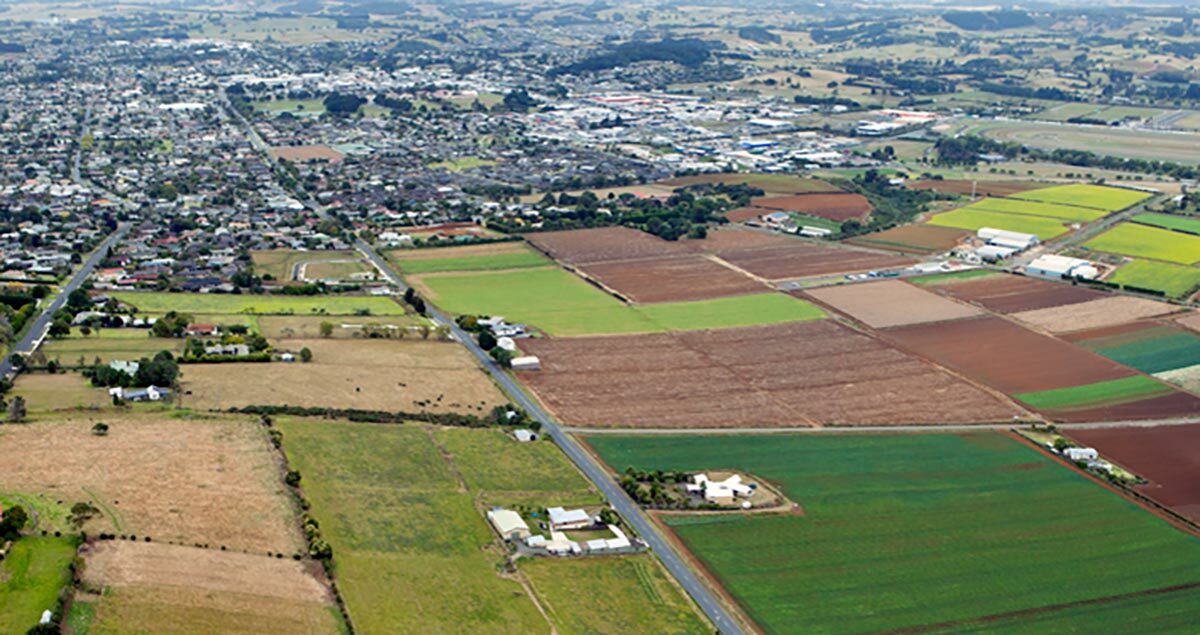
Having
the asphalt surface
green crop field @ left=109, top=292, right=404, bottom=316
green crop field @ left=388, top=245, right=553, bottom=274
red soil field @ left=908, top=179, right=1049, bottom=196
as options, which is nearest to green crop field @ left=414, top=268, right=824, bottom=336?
green crop field @ left=388, top=245, right=553, bottom=274

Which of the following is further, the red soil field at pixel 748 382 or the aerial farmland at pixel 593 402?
the red soil field at pixel 748 382

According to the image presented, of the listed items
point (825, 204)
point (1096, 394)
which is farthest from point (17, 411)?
point (825, 204)

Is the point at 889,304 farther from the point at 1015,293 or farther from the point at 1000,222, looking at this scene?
the point at 1000,222

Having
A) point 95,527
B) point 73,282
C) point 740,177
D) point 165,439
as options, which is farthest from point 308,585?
point 740,177

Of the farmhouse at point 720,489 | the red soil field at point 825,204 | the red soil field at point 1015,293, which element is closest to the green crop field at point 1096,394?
the red soil field at point 1015,293

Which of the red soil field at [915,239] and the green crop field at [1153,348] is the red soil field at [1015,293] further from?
the red soil field at [915,239]
